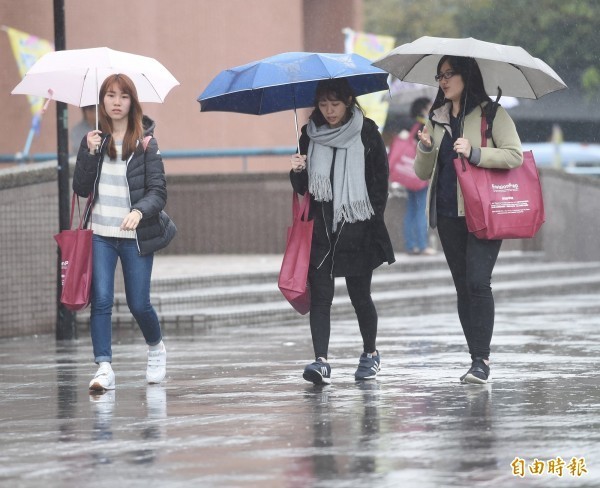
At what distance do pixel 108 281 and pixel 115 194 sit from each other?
51 cm

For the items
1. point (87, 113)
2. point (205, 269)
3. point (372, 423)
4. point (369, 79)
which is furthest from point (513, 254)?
point (372, 423)

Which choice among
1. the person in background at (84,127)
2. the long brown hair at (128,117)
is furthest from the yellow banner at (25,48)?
the long brown hair at (128,117)

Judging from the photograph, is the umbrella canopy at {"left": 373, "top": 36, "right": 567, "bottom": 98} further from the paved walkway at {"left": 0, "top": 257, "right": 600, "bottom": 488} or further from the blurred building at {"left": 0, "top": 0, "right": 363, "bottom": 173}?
the blurred building at {"left": 0, "top": 0, "right": 363, "bottom": 173}

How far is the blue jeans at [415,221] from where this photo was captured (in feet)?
59.5

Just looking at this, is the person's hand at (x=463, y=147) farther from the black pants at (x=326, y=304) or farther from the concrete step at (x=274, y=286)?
the concrete step at (x=274, y=286)

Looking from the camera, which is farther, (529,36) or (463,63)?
(529,36)

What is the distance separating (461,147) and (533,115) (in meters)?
47.1

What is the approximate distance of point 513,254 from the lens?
1983cm

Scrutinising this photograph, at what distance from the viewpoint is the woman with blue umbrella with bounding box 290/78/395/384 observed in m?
8.87

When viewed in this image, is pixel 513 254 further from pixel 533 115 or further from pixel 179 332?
pixel 533 115

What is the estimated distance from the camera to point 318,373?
8719mm

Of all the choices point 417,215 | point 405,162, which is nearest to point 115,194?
point 405,162

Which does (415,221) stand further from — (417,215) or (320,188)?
(320,188)

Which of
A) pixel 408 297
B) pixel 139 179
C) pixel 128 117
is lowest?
pixel 408 297
